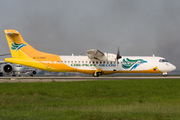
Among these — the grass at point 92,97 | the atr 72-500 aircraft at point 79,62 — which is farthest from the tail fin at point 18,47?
the grass at point 92,97

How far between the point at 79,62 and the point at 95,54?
11.8ft

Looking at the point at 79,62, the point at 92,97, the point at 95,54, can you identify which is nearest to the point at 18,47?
the point at 79,62

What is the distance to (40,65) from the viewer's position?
32.8 m

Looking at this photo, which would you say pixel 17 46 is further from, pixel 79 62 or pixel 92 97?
pixel 92 97

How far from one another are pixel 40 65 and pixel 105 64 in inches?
455

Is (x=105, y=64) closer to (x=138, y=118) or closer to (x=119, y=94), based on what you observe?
(x=119, y=94)

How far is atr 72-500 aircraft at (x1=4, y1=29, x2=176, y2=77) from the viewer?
1294 inches

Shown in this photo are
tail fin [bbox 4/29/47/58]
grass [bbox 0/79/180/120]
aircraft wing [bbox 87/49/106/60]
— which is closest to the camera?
grass [bbox 0/79/180/120]

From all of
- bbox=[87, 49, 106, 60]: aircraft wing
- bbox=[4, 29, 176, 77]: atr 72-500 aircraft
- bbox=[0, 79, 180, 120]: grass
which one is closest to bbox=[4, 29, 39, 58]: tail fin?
bbox=[4, 29, 176, 77]: atr 72-500 aircraft

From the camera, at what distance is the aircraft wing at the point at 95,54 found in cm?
3082

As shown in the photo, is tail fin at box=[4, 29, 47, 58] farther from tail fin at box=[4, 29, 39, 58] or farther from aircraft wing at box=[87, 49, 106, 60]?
aircraft wing at box=[87, 49, 106, 60]

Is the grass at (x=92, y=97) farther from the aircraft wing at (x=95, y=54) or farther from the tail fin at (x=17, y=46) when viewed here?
the tail fin at (x=17, y=46)

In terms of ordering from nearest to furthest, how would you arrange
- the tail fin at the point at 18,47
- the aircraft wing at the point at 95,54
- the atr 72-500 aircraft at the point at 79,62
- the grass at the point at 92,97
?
the grass at the point at 92,97 < the aircraft wing at the point at 95,54 < the atr 72-500 aircraft at the point at 79,62 < the tail fin at the point at 18,47

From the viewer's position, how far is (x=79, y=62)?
33.5 m
